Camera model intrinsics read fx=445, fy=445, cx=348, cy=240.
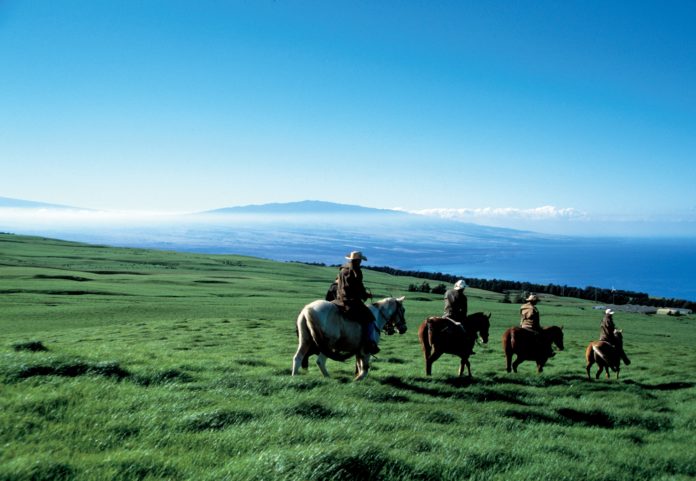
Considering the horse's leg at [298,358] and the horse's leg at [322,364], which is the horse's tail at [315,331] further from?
the horse's leg at [298,358]

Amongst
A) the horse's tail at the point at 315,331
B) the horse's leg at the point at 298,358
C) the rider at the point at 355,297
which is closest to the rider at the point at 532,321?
the rider at the point at 355,297

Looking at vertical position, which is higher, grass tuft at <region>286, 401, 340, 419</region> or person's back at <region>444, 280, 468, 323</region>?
person's back at <region>444, 280, 468, 323</region>

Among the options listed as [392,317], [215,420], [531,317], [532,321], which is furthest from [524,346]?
[215,420]

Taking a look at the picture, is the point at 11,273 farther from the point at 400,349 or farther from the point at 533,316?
the point at 533,316

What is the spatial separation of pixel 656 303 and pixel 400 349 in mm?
86177

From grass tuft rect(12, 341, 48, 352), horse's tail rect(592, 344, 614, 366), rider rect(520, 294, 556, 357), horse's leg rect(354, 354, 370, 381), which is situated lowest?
horse's tail rect(592, 344, 614, 366)

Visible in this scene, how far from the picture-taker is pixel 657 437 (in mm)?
8812

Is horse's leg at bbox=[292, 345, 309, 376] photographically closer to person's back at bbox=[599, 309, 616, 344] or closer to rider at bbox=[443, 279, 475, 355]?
rider at bbox=[443, 279, 475, 355]

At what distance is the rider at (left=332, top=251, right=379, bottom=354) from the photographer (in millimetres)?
12102

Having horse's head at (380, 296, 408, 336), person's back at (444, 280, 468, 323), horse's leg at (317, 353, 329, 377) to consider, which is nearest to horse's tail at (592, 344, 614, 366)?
person's back at (444, 280, 468, 323)

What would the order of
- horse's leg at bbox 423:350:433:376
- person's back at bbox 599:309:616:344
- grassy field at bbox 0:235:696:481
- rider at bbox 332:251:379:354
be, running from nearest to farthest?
1. grassy field at bbox 0:235:696:481
2. rider at bbox 332:251:379:354
3. horse's leg at bbox 423:350:433:376
4. person's back at bbox 599:309:616:344

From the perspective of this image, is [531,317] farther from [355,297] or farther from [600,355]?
[355,297]

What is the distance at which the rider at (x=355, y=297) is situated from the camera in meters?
12.1

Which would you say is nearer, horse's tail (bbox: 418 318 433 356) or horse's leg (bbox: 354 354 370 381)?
horse's leg (bbox: 354 354 370 381)
